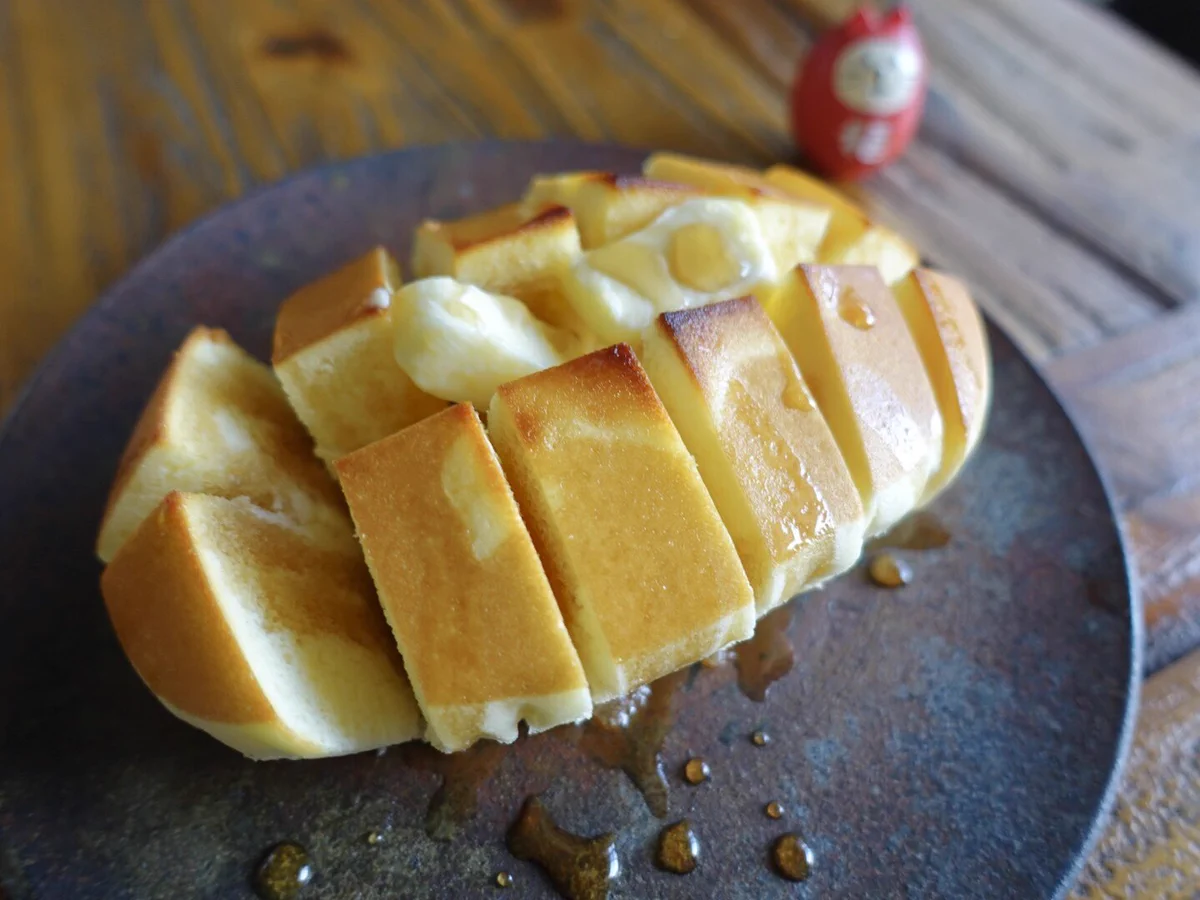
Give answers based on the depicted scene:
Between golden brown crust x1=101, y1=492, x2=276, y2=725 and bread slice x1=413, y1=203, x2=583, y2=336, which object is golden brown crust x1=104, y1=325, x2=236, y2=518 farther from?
bread slice x1=413, y1=203, x2=583, y2=336

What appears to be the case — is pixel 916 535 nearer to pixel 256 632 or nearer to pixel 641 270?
pixel 641 270

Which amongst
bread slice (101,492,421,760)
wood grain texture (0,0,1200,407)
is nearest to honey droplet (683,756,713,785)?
bread slice (101,492,421,760)

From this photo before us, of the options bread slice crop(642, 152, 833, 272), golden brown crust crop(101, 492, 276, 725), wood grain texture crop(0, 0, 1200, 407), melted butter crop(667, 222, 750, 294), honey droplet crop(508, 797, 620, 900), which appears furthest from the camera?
wood grain texture crop(0, 0, 1200, 407)

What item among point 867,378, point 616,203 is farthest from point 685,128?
point 867,378

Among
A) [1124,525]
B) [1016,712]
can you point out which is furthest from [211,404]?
[1124,525]

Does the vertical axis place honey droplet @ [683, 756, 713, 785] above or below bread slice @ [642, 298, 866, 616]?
below

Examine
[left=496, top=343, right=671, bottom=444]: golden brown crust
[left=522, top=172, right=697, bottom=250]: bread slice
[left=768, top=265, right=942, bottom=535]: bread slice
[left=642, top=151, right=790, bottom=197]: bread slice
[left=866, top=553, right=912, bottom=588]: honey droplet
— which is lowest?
[left=866, top=553, right=912, bottom=588]: honey droplet

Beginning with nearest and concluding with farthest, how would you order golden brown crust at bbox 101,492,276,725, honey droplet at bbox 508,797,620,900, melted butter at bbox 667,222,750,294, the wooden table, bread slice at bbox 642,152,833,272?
golden brown crust at bbox 101,492,276,725
honey droplet at bbox 508,797,620,900
melted butter at bbox 667,222,750,294
bread slice at bbox 642,152,833,272
the wooden table

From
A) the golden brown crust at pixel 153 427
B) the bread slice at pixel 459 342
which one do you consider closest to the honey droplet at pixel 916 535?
the bread slice at pixel 459 342
